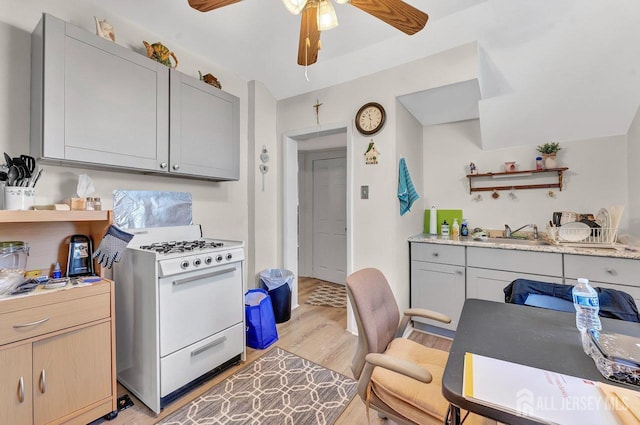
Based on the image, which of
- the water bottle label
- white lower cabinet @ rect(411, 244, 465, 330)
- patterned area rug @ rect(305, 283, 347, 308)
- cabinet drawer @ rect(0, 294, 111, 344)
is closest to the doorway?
patterned area rug @ rect(305, 283, 347, 308)

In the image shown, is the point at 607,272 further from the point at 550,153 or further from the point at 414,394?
the point at 414,394

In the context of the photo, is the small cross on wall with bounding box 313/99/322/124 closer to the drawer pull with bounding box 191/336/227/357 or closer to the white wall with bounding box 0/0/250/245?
the white wall with bounding box 0/0/250/245

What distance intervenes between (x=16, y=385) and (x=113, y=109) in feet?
5.08

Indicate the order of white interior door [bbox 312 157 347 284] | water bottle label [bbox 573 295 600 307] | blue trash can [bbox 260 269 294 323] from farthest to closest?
1. white interior door [bbox 312 157 347 284]
2. blue trash can [bbox 260 269 294 323]
3. water bottle label [bbox 573 295 600 307]

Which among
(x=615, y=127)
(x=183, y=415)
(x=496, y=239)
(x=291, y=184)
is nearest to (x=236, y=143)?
(x=291, y=184)

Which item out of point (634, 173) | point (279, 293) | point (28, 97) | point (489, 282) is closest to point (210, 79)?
point (28, 97)

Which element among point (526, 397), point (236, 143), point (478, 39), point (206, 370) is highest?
point (478, 39)

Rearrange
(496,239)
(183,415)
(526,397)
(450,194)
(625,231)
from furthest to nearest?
1. (450,194)
2. (496,239)
3. (625,231)
4. (183,415)
5. (526,397)

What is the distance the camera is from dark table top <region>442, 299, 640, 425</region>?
0.77m

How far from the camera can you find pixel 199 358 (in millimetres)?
1824

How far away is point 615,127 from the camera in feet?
7.58

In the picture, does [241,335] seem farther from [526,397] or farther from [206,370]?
[526,397]

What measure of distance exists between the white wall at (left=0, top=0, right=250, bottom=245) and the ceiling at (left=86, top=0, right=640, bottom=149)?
0.12 metres

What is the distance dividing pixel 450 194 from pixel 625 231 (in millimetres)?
1421
